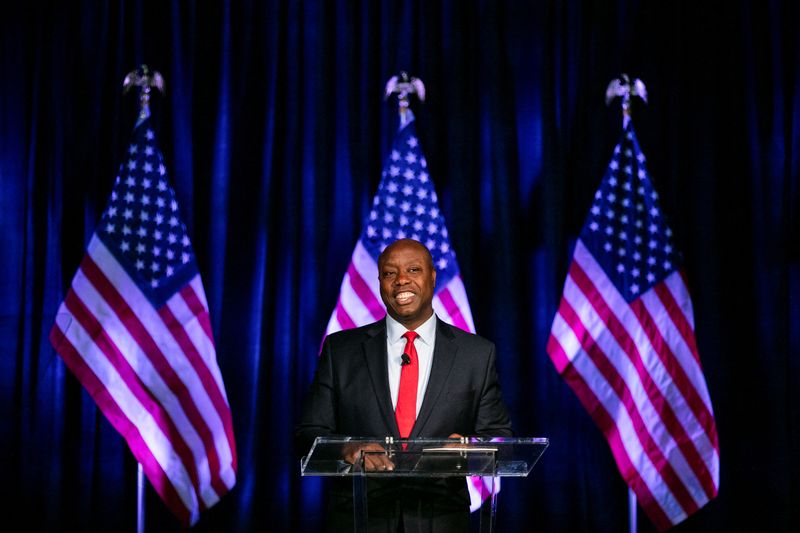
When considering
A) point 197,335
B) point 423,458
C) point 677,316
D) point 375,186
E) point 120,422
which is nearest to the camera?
point 423,458

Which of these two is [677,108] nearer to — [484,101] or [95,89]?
[484,101]

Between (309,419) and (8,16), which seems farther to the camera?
(8,16)

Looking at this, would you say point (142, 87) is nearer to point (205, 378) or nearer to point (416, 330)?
point (205, 378)

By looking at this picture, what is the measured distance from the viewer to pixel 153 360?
493 centimetres

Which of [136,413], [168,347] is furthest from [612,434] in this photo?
[136,413]

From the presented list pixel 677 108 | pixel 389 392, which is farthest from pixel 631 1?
pixel 389 392

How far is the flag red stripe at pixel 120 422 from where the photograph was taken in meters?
4.86

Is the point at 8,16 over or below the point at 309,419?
over

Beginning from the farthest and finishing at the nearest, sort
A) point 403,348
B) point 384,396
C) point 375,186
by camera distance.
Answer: point 375,186 → point 403,348 → point 384,396

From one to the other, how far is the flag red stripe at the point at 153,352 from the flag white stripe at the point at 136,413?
145 mm

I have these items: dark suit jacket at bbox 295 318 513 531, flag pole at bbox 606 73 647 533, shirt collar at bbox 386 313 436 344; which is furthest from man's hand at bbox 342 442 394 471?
flag pole at bbox 606 73 647 533

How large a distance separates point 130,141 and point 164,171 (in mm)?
232

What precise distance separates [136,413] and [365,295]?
48.7 inches

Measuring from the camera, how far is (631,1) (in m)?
5.50
